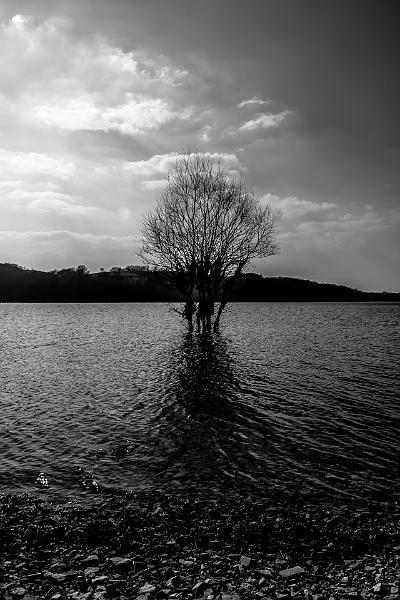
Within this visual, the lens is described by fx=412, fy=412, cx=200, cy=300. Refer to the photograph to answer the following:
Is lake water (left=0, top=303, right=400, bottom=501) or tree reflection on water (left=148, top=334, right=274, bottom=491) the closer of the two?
lake water (left=0, top=303, right=400, bottom=501)

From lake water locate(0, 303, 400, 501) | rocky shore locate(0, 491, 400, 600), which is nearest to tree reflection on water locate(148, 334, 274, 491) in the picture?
lake water locate(0, 303, 400, 501)

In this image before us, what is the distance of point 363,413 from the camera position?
712 inches

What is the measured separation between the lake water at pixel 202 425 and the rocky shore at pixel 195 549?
0.95 m

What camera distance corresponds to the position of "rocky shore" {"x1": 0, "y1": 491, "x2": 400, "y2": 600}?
6.66 m

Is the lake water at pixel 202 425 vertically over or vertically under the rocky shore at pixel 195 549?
under

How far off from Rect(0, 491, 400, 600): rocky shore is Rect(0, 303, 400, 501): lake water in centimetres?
95

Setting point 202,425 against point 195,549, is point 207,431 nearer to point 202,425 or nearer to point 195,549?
point 202,425

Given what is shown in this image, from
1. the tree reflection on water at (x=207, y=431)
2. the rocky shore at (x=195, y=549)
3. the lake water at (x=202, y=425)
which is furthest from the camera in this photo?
the tree reflection on water at (x=207, y=431)

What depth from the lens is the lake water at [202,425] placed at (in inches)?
450

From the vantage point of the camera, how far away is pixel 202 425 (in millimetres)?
16703

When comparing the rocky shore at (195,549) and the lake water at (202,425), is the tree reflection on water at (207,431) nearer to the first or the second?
the lake water at (202,425)

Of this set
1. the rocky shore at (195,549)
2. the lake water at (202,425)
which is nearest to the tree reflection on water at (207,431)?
the lake water at (202,425)

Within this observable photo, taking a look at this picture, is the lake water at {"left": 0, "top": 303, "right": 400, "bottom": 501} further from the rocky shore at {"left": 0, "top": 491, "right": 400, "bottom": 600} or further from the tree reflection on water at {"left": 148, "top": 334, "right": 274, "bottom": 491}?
the rocky shore at {"left": 0, "top": 491, "right": 400, "bottom": 600}

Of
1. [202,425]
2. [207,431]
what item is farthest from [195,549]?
[202,425]
